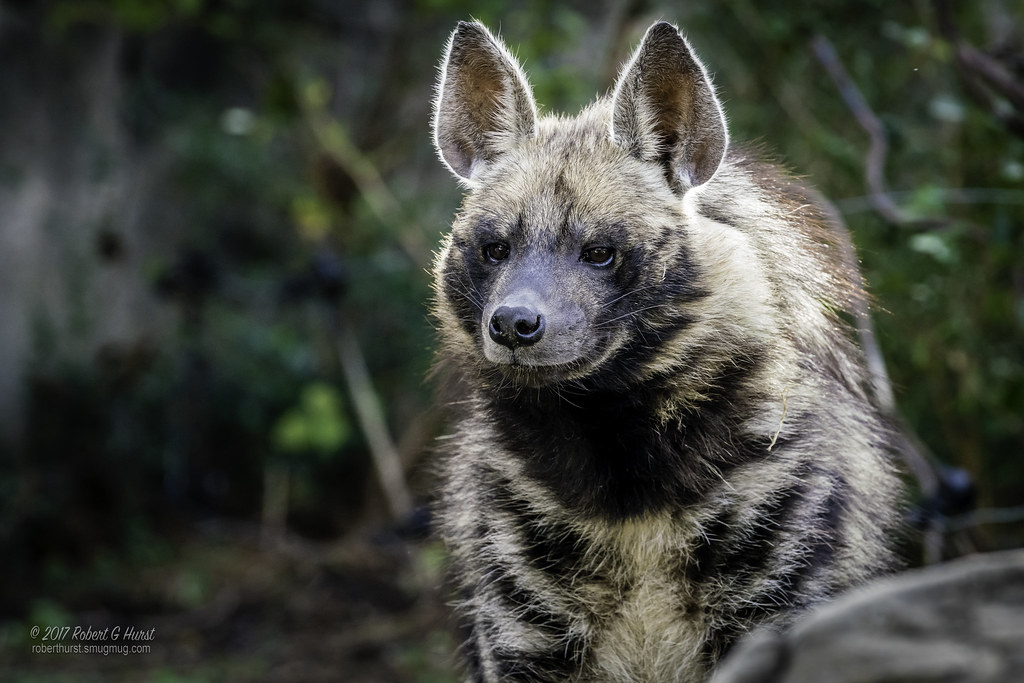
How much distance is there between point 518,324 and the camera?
249cm

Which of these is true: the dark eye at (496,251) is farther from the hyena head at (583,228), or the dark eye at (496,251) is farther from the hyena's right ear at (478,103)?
the hyena's right ear at (478,103)

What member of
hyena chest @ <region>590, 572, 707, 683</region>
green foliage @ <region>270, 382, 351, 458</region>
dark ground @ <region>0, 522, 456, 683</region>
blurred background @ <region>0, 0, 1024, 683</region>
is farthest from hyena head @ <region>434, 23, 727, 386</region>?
green foliage @ <region>270, 382, 351, 458</region>

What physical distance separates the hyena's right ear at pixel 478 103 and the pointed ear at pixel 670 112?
0.32 metres

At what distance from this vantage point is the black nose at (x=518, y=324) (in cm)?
248

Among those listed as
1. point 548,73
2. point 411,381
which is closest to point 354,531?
point 411,381

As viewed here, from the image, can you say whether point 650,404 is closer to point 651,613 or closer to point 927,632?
point 651,613

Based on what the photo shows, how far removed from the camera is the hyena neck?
261 cm

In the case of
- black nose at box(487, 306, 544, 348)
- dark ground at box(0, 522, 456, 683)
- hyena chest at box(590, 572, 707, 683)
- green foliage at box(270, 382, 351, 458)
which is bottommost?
dark ground at box(0, 522, 456, 683)

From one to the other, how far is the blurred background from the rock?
11.9ft

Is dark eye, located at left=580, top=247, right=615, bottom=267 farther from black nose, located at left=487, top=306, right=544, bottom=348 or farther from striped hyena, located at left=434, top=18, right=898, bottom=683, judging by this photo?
black nose, located at left=487, top=306, right=544, bottom=348

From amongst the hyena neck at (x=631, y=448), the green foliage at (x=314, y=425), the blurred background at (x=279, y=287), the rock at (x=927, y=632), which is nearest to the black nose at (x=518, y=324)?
the hyena neck at (x=631, y=448)

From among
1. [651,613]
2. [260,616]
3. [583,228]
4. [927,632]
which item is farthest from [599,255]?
[260,616]

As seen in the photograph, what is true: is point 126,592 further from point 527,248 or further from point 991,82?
point 991,82

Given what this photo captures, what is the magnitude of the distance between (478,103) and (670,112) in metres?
0.62
